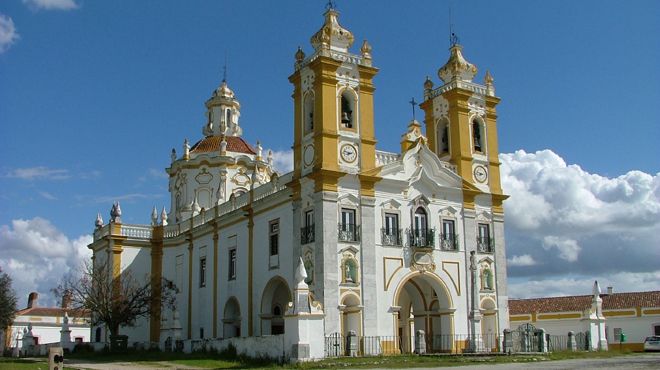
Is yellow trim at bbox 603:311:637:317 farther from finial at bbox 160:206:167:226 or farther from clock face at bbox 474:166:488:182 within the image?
finial at bbox 160:206:167:226

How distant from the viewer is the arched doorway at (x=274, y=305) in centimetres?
3631

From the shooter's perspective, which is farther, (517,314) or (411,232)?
(517,314)

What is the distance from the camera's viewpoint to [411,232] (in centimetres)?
3400

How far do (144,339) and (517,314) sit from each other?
2637 centimetres

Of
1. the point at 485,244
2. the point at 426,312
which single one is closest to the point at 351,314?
the point at 426,312

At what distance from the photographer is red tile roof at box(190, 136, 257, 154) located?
169 ft

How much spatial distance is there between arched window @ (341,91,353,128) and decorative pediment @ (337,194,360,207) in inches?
131

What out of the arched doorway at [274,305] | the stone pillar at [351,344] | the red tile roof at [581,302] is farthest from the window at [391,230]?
the red tile roof at [581,302]

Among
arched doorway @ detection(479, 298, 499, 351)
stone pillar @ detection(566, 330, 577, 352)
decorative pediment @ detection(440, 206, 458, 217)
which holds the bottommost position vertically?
stone pillar @ detection(566, 330, 577, 352)

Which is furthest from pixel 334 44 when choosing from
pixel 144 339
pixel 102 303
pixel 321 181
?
pixel 144 339

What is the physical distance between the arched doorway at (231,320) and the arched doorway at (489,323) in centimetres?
1273

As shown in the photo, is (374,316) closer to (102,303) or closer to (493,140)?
(493,140)

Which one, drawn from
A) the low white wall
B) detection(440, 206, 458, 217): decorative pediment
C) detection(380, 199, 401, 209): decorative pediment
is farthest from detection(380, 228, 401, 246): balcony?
the low white wall

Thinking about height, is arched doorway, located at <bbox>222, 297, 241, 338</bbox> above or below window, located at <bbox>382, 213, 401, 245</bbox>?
below
